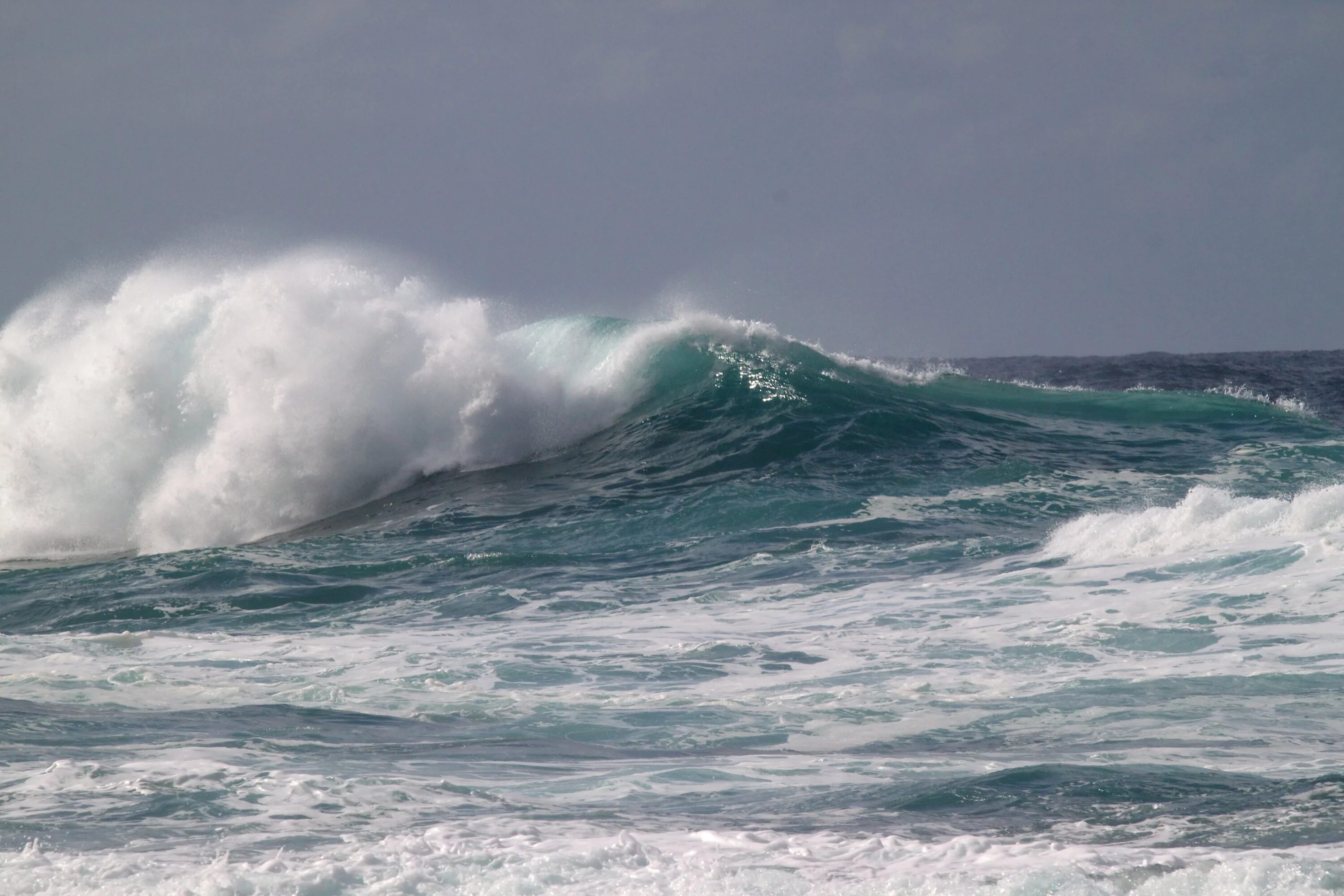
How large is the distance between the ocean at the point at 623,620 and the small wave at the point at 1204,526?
4cm

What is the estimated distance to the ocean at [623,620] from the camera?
12.2 feet

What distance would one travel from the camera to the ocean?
12.2 feet

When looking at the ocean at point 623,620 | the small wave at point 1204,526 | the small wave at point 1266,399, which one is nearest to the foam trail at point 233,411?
the ocean at point 623,620

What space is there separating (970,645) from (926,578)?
6.97 ft

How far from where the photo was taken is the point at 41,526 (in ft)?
45.4

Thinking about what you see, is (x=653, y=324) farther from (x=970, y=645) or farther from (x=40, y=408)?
(x=970, y=645)

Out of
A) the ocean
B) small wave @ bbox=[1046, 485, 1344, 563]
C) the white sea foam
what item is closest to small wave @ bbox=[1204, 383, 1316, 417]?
→ the ocean

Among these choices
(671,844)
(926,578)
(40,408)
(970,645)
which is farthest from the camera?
(40,408)

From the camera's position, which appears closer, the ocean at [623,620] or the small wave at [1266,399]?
the ocean at [623,620]

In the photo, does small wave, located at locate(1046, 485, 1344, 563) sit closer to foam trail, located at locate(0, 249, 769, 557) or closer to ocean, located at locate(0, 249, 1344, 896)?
ocean, located at locate(0, 249, 1344, 896)

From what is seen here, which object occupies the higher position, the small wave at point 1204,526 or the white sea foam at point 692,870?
the small wave at point 1204,526

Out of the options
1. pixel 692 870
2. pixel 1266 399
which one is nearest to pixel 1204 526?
pixel 692 870

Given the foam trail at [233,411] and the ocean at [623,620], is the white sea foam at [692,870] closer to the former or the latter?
the ocean at [623,620]

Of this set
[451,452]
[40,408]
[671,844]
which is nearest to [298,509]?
[451,452]
